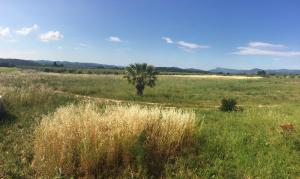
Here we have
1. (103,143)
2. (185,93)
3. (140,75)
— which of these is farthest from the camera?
(185,93)

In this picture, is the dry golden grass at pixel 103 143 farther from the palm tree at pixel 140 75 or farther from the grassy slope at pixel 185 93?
the palm tree at pixel 140 75

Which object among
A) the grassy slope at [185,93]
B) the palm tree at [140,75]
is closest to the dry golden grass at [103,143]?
the grassy slope at [185,93]

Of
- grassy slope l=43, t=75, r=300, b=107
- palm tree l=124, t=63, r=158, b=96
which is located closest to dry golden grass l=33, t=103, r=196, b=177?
grassy slope l=43, t=75, r=300, b=107

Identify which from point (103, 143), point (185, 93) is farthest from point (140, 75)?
point (103, 143)

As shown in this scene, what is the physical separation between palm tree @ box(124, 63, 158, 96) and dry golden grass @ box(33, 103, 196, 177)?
1204 inches

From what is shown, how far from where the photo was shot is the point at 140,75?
3900cm

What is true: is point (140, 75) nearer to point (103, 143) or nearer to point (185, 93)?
point (185, 93)

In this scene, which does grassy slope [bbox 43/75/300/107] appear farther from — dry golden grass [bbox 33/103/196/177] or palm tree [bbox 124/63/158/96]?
dry golden grass [bbox 33/103/196/177]

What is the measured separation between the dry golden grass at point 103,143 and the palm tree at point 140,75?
30.6 m

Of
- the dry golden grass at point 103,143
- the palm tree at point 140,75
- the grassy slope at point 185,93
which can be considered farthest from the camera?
the palm tree at point 140,75

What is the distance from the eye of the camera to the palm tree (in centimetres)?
3909

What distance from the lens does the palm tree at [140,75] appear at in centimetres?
3909

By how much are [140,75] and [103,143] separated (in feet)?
104

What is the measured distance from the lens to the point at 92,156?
738cm
